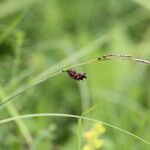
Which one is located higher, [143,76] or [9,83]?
[143,76]

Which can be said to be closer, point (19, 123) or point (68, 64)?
point (19, 123)

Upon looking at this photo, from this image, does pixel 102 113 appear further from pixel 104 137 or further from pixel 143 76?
pixel 143 76

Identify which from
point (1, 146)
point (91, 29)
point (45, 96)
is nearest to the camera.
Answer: point (1, 146)

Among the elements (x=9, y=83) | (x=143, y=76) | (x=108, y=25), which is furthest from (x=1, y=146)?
(x=108, y=25)

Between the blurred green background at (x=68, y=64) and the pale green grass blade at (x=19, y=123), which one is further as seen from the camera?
the blurred green background at (x=68, y=64)

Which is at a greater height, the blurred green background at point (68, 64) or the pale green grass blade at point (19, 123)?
A: the blurred green background at point (68, 64)

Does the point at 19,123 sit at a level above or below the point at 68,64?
below

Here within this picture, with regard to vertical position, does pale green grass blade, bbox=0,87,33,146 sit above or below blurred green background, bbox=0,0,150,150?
below

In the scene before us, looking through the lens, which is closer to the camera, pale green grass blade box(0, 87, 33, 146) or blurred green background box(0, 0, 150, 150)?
pale green grass blade box(0, 87, 33, 146)
